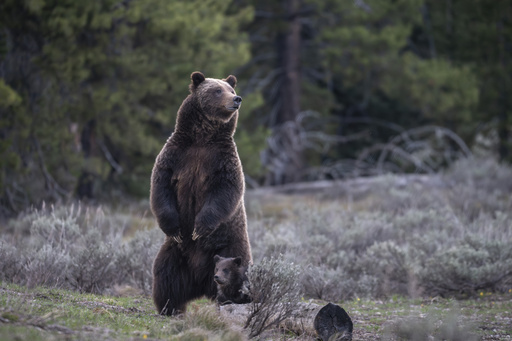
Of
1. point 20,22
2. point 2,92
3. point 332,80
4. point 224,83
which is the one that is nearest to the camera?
→ point 224,83

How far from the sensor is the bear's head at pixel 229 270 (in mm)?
5359

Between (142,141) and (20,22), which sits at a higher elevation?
(20,22)

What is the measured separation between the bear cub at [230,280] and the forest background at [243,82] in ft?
21.6

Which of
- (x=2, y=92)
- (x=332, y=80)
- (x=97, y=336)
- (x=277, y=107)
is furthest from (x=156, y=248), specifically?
(x=332, y=80)

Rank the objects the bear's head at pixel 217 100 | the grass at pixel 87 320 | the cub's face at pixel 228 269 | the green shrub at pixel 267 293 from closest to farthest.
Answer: the grass at pixel 87 320, the green shrub at pixel 267 293, the cub's face at pixel 228 269, the bear's head at pixel 217 100

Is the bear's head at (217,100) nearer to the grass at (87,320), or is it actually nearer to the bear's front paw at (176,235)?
the bear's front paw at (176,235)

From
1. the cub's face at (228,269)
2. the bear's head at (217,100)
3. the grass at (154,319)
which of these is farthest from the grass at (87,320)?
the bear's head at (217,100)

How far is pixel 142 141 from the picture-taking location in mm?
13602

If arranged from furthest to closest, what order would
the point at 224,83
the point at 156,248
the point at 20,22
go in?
the point at 20,22 < the point at 156,248 < the point at 224,83

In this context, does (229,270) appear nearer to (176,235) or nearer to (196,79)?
(176,235)

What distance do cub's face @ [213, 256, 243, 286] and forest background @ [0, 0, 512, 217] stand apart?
260 inches

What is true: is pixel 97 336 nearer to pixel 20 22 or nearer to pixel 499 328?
pixel 499 328

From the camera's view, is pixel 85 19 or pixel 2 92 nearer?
pixel 2 92

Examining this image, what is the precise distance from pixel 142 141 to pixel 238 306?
8642mm
